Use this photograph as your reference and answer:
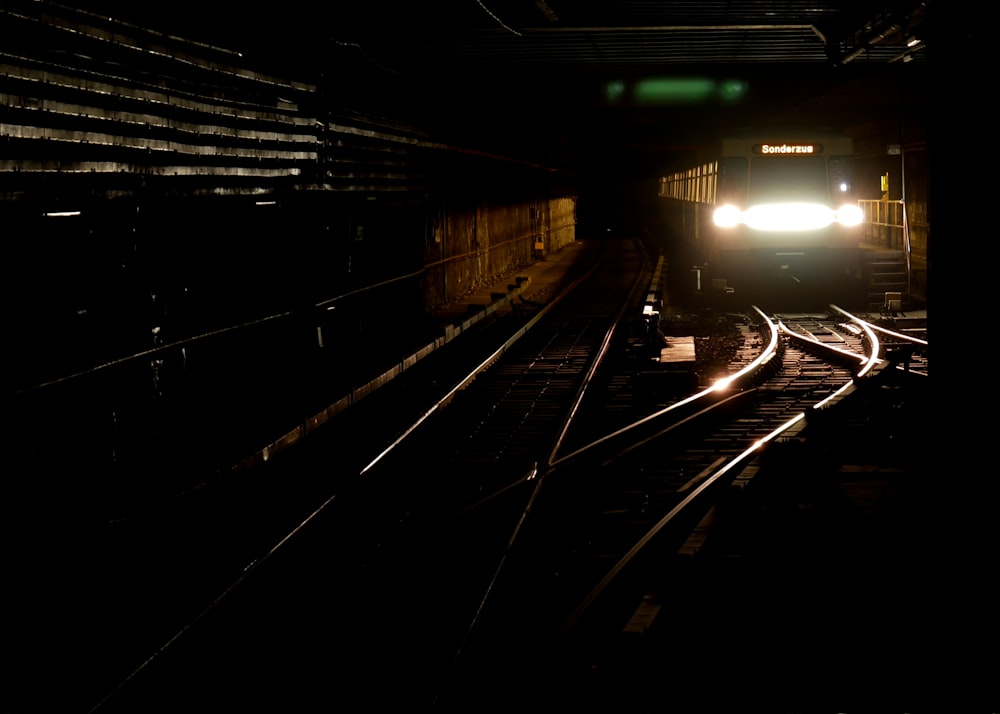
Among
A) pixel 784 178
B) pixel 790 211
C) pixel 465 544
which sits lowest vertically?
pixel 465 544

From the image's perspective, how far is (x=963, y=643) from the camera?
506cm

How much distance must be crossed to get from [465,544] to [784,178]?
17.6m

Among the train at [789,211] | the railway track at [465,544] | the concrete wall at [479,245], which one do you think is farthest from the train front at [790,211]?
the railway track at [465,544]

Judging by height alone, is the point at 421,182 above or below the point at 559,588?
above

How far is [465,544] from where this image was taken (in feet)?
22.8

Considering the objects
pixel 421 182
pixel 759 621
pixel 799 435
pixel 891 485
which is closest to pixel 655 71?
pixel 421 182

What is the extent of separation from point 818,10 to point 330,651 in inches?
418

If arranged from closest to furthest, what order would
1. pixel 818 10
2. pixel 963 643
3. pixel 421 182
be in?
pixel 963 643 → pixel 818 10 → pixel 421 182

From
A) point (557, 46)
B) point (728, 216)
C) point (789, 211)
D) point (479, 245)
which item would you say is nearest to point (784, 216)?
point (789, 211)

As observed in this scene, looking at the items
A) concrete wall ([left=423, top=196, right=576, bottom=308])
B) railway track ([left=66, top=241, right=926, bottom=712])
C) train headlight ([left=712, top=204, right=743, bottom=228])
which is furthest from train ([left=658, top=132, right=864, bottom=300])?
railway track ([left=66, top=241, right=926, bottom=712])

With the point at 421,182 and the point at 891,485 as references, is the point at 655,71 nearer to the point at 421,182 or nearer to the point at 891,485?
the point at 421,182

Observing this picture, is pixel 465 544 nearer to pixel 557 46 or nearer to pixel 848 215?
pixel 557 46

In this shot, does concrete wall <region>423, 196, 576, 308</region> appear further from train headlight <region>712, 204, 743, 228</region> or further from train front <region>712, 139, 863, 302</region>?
train front <region>712, 139, 863, 302</region>

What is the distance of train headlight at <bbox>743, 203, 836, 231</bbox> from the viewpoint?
22.5 m
